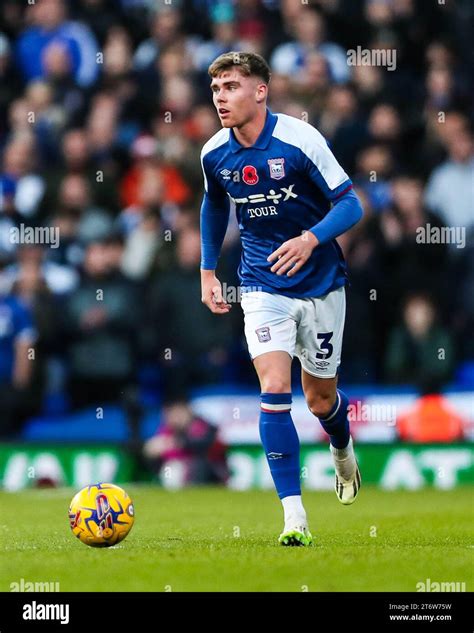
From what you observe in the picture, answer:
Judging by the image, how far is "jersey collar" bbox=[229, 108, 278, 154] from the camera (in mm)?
7990

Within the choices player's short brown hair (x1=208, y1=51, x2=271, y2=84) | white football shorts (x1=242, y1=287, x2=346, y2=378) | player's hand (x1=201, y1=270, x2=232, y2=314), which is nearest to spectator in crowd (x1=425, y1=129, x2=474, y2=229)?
white football shorts (x1=242, y1=287, x2=346, y2=378)

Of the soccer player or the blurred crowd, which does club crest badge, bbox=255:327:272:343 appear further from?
the blurred crowd

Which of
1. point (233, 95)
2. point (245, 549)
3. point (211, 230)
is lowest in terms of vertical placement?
point (245, 549)

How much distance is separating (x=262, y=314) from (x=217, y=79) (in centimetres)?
135

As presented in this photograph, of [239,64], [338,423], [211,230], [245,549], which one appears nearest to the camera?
[245,549]

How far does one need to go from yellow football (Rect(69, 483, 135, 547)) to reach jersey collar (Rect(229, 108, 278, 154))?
83.0 inches

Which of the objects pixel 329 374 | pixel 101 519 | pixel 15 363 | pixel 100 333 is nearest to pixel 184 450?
pixel 100 333

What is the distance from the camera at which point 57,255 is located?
15.0 metres

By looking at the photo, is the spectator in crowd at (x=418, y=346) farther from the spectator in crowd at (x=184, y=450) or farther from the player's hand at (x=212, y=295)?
the player's hand at (x=212, y=295)

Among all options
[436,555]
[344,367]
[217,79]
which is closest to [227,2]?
[344,367]

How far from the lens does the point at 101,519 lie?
7.53m

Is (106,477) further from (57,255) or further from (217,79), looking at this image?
(217,79)

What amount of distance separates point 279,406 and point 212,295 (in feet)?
2.97

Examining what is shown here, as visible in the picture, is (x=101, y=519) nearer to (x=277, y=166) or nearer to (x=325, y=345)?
(x=325, y=345)
